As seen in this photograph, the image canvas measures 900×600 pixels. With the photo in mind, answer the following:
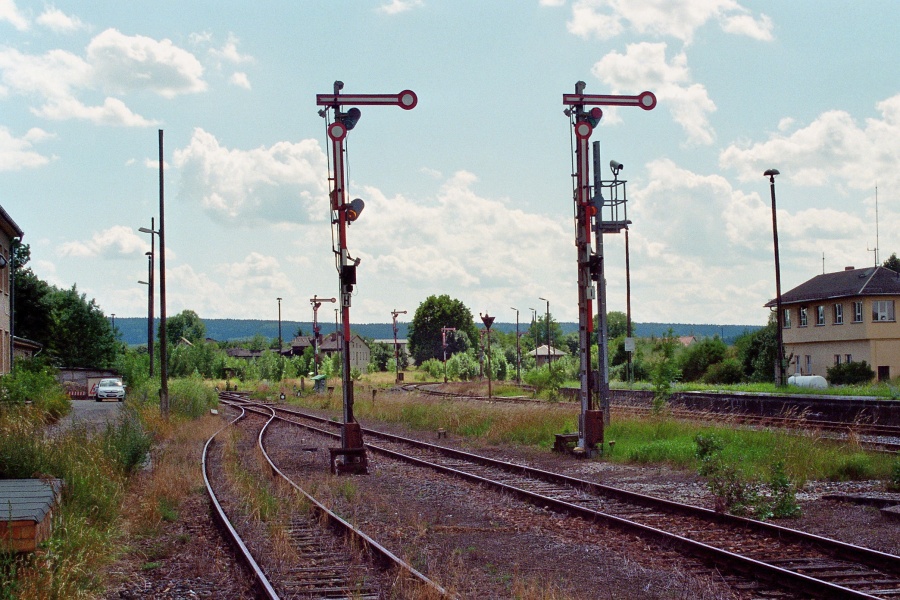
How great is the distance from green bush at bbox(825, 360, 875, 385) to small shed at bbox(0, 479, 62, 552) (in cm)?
4163

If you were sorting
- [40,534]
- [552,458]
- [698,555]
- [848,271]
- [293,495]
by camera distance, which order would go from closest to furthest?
1. [40,534]
2. [698,555]
3. [293,495]
4. [552,458]
5. [848,271]

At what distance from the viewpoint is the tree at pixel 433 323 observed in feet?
404

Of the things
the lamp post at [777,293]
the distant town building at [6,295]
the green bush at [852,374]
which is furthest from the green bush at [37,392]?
the green bush at [852,374]

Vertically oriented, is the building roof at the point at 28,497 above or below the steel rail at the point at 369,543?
above

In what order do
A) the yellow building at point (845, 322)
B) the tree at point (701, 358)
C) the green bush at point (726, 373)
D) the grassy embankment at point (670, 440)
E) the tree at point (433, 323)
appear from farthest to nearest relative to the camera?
the tree at point (433, 323) → the tree at point (701, 358) → the green bush at point (726, 373) → the yellow building at point (845, 322) → the grassy embankment at point (670, 440)

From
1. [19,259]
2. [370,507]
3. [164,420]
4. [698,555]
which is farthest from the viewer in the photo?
[19,259]

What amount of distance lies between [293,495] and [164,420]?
50.0 ft

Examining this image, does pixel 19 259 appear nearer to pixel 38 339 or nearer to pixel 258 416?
pixel 38 339

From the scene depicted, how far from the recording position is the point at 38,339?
220 ft

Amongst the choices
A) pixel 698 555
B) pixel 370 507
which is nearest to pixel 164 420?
pixel 370 507

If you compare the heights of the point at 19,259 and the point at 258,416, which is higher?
the point at 19,259

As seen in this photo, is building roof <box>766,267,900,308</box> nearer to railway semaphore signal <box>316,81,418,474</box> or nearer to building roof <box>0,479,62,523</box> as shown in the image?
railway semaphore signal <box>316,81,418,474</box>

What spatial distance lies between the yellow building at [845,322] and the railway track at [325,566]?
38262 millimetres

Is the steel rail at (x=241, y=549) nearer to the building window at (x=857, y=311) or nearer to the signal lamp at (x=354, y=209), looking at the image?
the signal lamp at (x=354, y=209)
